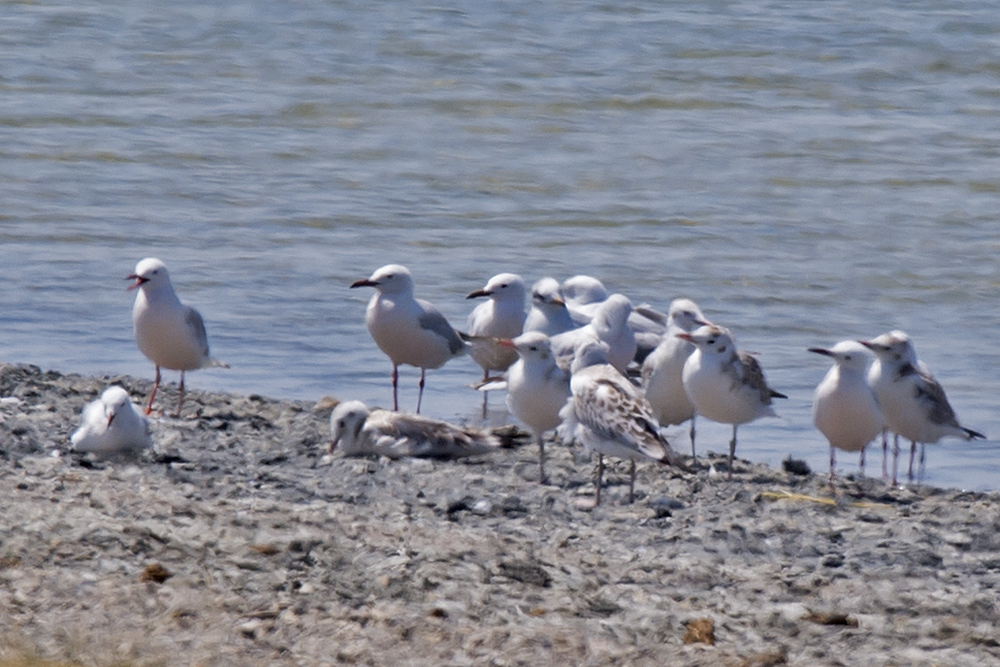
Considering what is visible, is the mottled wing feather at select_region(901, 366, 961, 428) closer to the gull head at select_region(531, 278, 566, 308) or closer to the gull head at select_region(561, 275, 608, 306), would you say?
the gull head at select_region(531, 278, 566, 308)

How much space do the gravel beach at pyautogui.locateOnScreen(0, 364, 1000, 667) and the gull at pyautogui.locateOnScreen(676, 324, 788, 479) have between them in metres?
0.45

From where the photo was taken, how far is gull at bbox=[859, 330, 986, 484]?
348 inches

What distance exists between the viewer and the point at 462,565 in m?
5.91

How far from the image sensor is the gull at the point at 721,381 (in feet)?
28.4

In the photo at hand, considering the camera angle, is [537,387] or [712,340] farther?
[712,340]

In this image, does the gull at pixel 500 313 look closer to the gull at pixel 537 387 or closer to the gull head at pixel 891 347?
the gull at pixel 537 387

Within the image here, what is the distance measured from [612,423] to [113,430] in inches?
93.8

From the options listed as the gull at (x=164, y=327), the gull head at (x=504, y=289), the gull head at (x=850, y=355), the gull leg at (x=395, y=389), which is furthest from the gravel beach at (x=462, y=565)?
the gull head at (x=504, y=289)

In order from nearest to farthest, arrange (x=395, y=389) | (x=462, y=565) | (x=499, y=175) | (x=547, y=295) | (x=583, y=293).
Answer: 1. (x=462, y=565)
2. (x=395, y=389)
3. (x=547, y=295)
4. (x=583, y=293)
5. (x=499, y=175)

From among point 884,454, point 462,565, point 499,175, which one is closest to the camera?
point 462,565

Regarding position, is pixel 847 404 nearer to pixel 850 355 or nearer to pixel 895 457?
pixel 850 355

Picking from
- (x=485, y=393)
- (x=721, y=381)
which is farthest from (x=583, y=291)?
(x=721, y=381)

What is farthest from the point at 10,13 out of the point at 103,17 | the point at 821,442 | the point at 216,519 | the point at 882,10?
the point at 216,519

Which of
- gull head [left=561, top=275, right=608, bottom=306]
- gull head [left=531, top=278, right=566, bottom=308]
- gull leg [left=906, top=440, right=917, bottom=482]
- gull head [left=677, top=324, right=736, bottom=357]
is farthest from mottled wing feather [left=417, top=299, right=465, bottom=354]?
gull leg [left=906, top=440, right=917, bottom=482]
